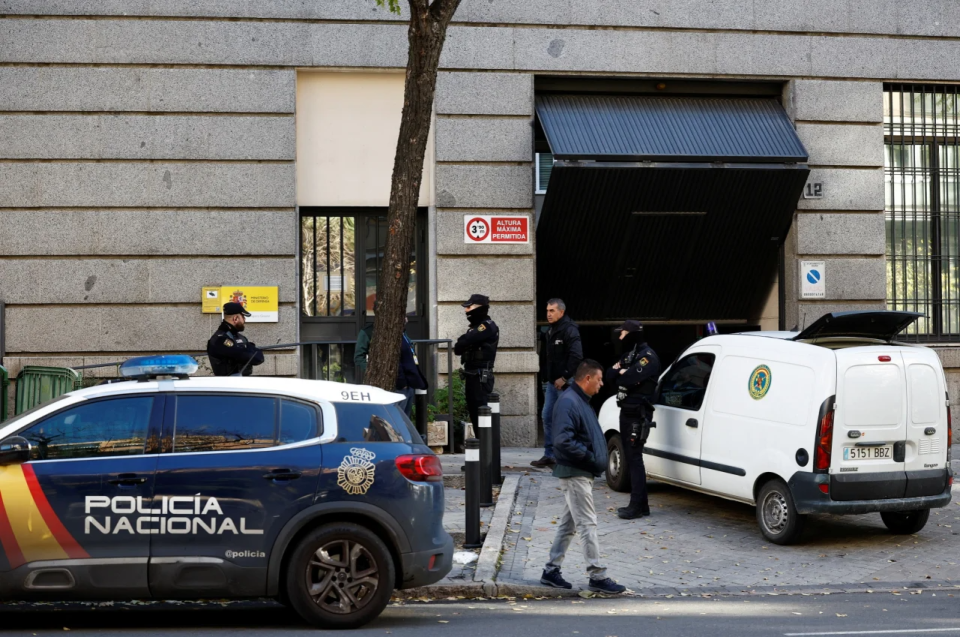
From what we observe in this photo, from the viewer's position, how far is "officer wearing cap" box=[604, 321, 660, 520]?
10.3 meters

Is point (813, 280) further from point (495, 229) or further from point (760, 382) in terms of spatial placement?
point (760, 382)

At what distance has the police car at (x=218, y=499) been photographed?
262 inches

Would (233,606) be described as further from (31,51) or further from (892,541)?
(31,51)

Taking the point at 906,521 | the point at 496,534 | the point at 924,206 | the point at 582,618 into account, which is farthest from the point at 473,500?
the point at 924,206

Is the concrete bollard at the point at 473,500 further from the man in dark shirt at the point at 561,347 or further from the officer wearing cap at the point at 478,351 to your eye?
the officer wearing cap at the point at 478,351

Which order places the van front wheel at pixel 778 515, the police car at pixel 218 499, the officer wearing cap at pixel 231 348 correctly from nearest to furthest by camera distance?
the police car at pixel 218 499 < the van front wheel at pixel 778 515 < the officer wearing cap at pixel 231 348

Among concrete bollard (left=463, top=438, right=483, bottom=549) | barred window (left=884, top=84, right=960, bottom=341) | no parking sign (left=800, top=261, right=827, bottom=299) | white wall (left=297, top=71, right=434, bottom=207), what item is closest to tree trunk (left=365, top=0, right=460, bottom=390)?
concrete bollard (left=463, top=438, right=483, bottom=549)

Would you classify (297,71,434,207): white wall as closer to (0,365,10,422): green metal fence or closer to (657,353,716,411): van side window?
(0,365,10,422): green metal fence

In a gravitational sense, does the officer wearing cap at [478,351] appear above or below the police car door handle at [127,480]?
above

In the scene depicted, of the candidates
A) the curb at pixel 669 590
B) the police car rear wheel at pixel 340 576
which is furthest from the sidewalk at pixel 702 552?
the police car rear wheel at pixel 340 576

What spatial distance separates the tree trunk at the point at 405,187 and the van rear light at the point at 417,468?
2.92m

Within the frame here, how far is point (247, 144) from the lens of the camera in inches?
555

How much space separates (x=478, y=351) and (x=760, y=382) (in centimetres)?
377

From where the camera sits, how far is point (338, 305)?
579 inches
